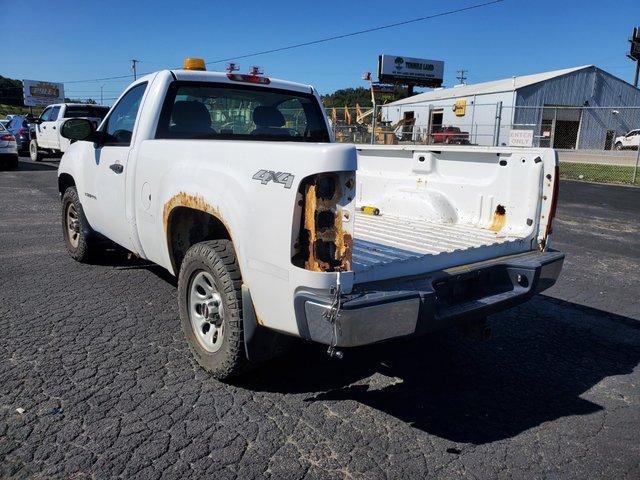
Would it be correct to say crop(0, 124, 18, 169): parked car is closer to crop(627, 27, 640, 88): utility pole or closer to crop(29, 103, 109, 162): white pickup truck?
crop(29, 103, 109, 162): white pickup truck

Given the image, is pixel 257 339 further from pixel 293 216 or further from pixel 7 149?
pixel 7 149

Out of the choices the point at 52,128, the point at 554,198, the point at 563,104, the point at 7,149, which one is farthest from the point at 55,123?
the point at 563,104

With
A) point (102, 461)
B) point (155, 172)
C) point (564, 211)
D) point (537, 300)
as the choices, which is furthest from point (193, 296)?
point (564, 211)

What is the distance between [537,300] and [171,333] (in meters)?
3.44

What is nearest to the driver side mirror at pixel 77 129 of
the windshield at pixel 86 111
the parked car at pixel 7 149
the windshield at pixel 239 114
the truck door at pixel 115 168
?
the truck door at pixel 115 168

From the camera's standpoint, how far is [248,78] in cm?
456

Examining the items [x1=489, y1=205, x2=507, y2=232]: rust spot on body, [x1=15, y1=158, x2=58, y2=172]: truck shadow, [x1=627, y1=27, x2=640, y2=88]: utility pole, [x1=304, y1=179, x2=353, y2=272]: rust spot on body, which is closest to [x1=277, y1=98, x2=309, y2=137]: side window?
[x1=489, y1=205, x2=507, y2=232]: rust spot on body

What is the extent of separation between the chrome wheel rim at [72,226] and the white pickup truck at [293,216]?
0.35 meters

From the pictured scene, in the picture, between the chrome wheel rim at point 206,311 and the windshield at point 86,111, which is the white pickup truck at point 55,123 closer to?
the windshield at point 86,111

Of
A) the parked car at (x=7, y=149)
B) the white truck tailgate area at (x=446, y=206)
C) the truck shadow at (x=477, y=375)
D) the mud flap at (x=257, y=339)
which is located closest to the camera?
the mud flap at (x=257, y=339)

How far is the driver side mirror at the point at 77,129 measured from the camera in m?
4.57

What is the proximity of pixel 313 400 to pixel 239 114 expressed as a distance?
2.47 meters

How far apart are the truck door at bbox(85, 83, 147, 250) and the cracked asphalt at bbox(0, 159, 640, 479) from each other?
0.70 metres

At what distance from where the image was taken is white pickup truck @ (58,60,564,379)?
254cm
